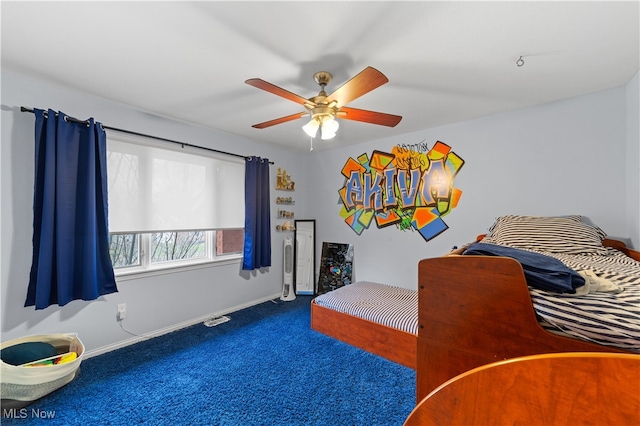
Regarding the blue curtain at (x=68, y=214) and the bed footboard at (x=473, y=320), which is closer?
the bed footboard at (x=473, y=320)

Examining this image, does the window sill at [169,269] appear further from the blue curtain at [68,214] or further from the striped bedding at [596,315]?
the striped bedding at [596,315]

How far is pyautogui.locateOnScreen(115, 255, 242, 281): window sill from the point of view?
92.4 inches

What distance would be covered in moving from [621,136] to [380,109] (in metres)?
1.86

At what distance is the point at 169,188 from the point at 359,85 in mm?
2194

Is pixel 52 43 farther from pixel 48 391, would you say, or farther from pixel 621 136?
pixel 621 136

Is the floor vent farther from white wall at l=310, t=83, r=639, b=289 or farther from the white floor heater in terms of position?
white wall at l=310, t=83, r=639, b=289

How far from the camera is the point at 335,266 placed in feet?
12.1

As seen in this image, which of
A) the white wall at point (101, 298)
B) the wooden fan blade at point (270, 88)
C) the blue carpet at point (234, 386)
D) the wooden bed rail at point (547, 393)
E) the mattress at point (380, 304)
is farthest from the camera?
the mattress at point (380, 304)

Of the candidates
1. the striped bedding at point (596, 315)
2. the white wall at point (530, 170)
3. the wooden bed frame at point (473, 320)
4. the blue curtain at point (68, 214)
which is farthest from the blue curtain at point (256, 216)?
the striped bedding at point (596, 315)

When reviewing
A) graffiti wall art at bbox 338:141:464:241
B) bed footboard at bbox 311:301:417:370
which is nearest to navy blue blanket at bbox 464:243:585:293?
bed footboard at bbox 311:301:417:370

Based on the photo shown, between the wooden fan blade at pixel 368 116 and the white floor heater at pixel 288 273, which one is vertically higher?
the wooden fan blade at pixel 368 116

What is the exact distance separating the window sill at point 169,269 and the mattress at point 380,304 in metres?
1.26

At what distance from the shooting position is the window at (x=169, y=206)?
7.60 feet

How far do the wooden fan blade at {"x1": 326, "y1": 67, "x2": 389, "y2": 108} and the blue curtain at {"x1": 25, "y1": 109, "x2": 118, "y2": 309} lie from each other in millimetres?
2040
